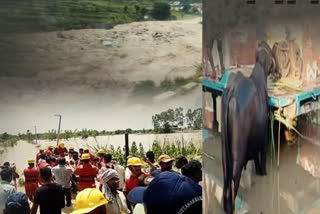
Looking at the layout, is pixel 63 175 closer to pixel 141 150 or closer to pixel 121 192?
pixel 121 192

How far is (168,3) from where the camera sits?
1908cm

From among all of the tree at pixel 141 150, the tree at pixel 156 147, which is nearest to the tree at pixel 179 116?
the tree at pixel 156 147

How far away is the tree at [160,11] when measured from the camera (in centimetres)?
1808

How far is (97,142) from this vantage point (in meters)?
14.4

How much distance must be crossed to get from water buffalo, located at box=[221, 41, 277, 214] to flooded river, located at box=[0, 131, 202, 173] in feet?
33.3

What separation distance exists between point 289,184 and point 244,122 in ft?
1.09

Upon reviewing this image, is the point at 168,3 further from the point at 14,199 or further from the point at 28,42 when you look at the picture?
the point at 14,199

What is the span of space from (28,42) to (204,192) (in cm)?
1498

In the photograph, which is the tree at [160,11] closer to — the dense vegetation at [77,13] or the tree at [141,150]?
the dense vegetation at [77,13]

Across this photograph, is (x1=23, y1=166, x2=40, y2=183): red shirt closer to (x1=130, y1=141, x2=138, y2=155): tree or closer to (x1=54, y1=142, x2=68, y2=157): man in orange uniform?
(x1=54, y1=142, x2=68, y2=157): man in orange uniform

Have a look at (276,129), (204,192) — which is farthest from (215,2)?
(204,192)

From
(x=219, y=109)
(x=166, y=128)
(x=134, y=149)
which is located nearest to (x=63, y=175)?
(x=134, y=149)

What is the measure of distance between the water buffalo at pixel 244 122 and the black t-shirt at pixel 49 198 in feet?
8.78

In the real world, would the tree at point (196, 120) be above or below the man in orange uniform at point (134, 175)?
below
